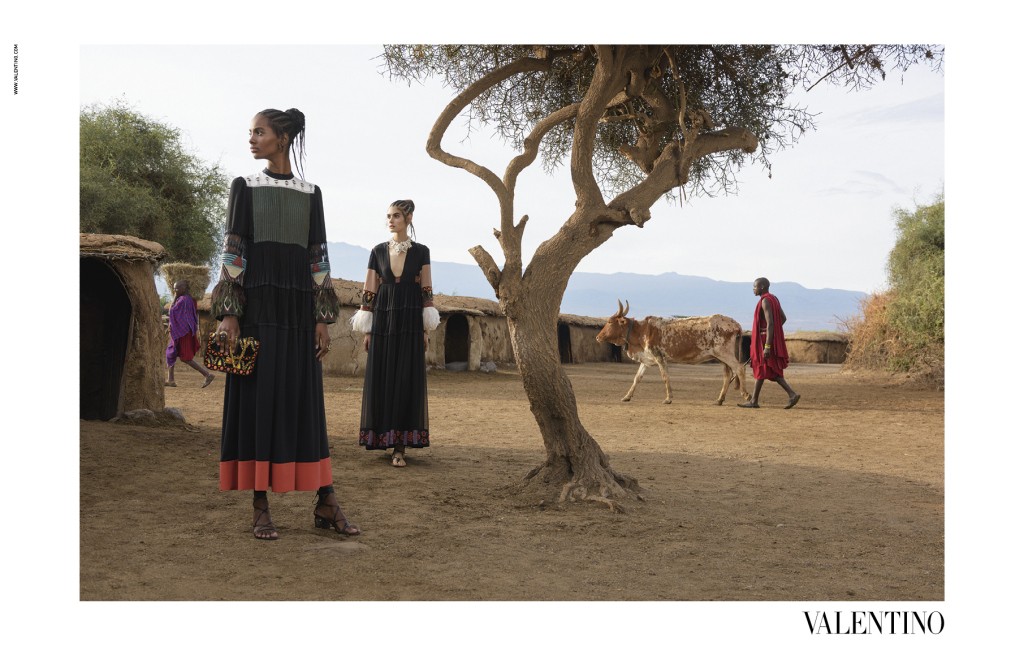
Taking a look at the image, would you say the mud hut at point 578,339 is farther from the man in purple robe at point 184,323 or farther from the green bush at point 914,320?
the man in purple robe at point 184,323

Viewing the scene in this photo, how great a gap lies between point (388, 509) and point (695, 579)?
6.88 feet

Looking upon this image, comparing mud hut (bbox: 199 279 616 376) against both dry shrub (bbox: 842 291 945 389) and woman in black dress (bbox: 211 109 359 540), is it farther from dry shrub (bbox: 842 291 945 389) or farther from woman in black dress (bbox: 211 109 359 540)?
woman in black dress (bbox: 211 109 359 540)

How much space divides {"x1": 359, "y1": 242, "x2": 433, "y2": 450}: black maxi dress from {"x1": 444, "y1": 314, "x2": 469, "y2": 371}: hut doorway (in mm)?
13603

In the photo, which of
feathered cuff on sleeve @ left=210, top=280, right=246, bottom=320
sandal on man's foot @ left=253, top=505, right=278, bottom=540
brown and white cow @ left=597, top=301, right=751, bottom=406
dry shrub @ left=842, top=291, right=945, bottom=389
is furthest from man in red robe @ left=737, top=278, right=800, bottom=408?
feathered cuff on sleeve @ left=210, top=280, right=246, bottom=320

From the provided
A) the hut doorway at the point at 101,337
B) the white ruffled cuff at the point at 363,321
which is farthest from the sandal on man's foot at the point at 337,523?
the hut doorway at the point at 101,337

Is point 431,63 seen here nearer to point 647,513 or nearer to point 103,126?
point 647,513

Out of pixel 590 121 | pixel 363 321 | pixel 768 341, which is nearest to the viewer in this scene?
pixel 590 121

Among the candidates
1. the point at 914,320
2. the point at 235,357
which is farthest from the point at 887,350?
the point at 235,357

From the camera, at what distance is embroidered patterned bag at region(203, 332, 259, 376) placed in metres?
4.08

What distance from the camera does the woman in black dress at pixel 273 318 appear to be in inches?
165

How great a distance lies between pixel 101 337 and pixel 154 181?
1857 centimetres

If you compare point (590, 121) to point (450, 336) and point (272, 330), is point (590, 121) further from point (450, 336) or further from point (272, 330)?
point (450, 336)

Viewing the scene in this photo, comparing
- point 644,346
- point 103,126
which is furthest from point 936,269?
point 103,126

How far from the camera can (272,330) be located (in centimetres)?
420
